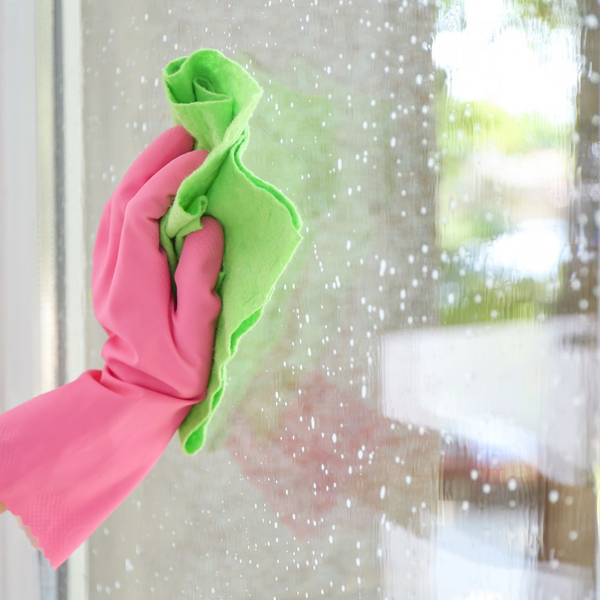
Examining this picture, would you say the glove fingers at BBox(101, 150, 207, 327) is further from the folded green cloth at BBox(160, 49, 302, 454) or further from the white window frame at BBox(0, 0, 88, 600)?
the white window frame at BBox(0, 0, 88, 600)

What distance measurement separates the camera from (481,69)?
0.52 meters

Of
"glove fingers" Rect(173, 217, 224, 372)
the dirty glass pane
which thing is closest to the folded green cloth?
"glove fingers" Rect(173, 217, 224, 372)

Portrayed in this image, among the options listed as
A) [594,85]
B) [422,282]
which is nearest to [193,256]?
[422,282]

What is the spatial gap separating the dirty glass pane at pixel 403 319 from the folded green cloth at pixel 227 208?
145mm

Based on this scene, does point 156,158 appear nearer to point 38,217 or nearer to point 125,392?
point 125,392

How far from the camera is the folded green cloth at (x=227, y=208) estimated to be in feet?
1.63

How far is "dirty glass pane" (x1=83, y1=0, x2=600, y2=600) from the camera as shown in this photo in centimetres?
46

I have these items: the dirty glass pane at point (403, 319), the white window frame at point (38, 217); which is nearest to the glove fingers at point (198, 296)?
the dirty glass pane at point (403, 319)

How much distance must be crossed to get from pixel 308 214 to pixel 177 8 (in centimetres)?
33

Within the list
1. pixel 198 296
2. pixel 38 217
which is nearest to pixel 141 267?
pixel 198 296

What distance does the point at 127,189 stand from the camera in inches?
21.3

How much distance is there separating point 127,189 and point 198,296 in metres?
0.11

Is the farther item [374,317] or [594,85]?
[374,317]

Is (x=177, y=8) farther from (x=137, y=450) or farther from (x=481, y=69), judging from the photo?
(x=137, y=450)
